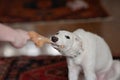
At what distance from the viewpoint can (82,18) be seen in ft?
7.49

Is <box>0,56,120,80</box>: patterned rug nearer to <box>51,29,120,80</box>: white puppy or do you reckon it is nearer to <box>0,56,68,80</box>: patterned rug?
<box>0,56,68,80</box>: patterned rug

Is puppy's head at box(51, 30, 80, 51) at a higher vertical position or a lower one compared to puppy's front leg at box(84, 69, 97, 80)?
higher

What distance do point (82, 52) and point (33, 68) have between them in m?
0.41

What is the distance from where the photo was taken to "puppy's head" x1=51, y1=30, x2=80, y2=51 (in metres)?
0.87

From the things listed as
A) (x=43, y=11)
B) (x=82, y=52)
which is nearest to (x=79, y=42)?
(x=82, y=52)

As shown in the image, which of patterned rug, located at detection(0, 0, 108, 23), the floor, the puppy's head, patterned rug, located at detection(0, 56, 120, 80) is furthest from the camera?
patterned rug, located at detection(0, 0, 108, 23)

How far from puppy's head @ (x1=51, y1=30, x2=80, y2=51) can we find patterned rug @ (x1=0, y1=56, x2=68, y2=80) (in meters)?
0.30

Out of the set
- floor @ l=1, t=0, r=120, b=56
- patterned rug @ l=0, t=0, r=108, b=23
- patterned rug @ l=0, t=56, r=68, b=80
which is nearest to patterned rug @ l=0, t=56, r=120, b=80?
patterned rug @ l=0, t=56, r=68, b=80

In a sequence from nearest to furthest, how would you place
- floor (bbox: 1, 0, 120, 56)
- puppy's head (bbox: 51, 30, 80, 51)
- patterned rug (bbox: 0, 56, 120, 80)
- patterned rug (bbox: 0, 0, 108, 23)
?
puppy's head (bbox: 51, 30, 80, 51)
patterned rug (bbox: 0, 56, 120, 80)
floor (bbox: 1, 0, 120, 56)
patterned rug (bbox: 0, 0, 108, 23)

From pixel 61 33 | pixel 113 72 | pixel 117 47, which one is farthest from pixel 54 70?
pixel 117 47

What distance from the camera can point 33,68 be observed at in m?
1.29

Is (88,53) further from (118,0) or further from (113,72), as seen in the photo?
(118,0)

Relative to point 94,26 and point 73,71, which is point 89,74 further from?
point 94,26

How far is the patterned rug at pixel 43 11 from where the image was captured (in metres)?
2.32
